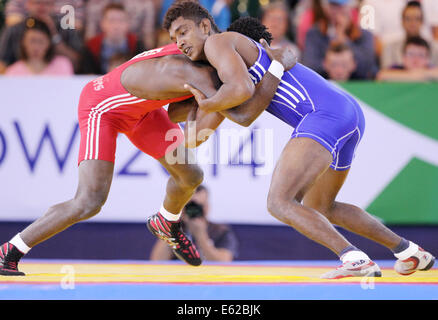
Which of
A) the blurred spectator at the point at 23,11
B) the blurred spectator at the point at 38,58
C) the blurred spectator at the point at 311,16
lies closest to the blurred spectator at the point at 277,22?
the blurred spectator at the point at 311,16

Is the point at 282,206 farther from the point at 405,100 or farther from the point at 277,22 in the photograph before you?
the point at 277,22

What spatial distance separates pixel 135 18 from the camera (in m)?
6.78

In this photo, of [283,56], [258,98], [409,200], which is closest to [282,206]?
[258,98]

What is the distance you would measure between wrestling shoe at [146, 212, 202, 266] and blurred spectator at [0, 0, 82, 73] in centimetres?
252

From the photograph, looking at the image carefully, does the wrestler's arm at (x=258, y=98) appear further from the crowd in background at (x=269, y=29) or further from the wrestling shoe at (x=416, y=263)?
the crowd in background at (x=269, y=29)

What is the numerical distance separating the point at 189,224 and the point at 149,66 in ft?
6.88

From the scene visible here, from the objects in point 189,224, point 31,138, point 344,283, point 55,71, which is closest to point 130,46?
point 55,71

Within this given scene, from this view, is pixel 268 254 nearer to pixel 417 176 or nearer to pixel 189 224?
pixel 189 224

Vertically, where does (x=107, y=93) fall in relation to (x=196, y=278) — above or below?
above

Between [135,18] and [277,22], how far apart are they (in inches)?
A: 55.7

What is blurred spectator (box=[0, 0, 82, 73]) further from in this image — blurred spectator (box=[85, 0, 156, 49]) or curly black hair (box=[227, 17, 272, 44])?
curly black hair (box=[227, 17, 272, 44])

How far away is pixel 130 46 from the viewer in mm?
6406

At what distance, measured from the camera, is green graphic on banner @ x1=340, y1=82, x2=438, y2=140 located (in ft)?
19.2

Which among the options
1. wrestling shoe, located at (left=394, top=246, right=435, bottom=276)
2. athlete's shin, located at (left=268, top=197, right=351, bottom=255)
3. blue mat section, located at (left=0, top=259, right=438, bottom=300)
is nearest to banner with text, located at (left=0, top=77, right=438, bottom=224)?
wrestling shoe, located at (left=394, top=246, right=435, bottom=276)
